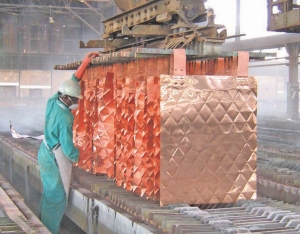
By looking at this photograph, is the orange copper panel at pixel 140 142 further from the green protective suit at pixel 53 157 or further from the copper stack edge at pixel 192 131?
the green protective suit at pixel 53 157

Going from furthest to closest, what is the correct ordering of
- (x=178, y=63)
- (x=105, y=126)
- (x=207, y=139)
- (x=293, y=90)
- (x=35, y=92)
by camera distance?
1. (x=35, y=92)
2. (x=293, y=90)
3. (x=105, y=126)
4. (x=207, y=139)
5. (x=178, y=63)

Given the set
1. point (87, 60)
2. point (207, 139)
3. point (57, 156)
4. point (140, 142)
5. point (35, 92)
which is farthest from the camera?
point (35, 92)

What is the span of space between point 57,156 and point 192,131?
1.70 meters

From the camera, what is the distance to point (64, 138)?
5.32m

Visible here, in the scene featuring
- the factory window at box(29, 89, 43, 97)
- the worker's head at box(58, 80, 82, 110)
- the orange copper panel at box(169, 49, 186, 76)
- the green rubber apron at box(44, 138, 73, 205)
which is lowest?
the green rubber apron at box(44, 138, 73, 205)

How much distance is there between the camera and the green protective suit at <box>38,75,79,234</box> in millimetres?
5352

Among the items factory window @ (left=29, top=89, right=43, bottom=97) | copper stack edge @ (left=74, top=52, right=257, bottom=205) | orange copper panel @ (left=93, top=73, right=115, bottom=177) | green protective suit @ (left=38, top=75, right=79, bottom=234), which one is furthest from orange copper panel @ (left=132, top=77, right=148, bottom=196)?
factory window @ (left=29, top=89, right=43, bottom=97)

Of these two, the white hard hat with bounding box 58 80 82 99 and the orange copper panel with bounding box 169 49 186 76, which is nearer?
the orange copper panel with bounding box 169 49 186 76

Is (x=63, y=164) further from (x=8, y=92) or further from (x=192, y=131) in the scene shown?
(x=8, y=92)

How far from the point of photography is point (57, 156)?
5.46 m

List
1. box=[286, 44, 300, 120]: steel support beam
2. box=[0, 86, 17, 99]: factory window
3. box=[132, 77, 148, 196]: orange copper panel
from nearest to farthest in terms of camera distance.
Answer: box=[132, 77, 148, 196]: orange copper panel < box=[286, 44, 300, 120]: steel support beam < box=[0, 86, 17, 99]: factory window

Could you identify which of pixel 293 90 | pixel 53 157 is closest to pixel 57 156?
pixel 53 157

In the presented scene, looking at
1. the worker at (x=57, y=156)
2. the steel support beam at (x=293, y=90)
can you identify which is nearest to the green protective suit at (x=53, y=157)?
the worker at (x=57, y=156)

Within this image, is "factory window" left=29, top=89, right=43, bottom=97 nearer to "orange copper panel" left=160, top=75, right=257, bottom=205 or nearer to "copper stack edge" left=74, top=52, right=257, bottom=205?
"copper stack edge" left=74, top=52, right=257, bottom=205
